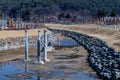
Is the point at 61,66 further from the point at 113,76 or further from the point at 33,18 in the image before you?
the point at 33,18

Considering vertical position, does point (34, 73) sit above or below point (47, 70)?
above

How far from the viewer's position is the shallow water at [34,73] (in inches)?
1142

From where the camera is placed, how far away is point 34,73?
31016mm

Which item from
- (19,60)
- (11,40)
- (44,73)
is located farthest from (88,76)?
(11,40)

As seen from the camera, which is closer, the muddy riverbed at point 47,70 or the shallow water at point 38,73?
the shallow water at point 38,73

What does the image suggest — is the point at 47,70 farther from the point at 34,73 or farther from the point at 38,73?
the point at 34,73

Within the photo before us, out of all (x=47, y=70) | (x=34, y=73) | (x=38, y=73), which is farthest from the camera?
(x=47, y=70)

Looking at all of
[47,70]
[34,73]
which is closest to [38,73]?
[34,73]

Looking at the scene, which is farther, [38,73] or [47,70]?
[47,70]

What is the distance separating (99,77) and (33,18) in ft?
542

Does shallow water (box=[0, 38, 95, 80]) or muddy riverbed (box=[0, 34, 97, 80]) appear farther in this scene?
muddy riverbed (box=[0, 34, 97, 80])

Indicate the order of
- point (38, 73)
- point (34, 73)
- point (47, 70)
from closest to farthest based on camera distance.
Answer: point (34, 73)
point (38, 73)
point (47, 70)

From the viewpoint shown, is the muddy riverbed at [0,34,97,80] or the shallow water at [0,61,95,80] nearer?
the shallow water at [0,61,95,80]

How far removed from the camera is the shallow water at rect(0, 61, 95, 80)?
29.0 m
